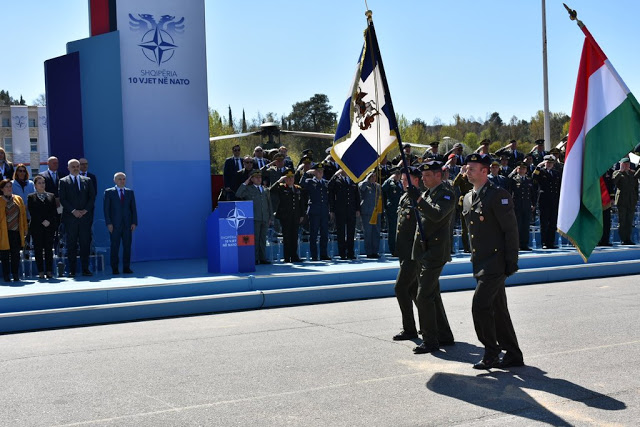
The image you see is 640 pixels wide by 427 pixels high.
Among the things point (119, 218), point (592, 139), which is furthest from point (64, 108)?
point (592, 139)

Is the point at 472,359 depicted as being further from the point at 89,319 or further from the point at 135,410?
the point at 89,319

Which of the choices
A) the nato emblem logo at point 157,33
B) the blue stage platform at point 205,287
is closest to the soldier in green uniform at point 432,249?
the blue stage platform at point 205,287

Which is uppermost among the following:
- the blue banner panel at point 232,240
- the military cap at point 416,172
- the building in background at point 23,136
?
the building in background at point 23,136

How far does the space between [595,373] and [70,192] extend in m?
9.99

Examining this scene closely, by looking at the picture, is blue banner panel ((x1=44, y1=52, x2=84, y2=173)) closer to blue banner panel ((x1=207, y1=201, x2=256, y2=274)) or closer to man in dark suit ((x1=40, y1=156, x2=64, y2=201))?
man in dark suit ((x1=40, y1=156, x2=64, y2=201))

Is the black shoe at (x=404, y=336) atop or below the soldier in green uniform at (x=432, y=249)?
below

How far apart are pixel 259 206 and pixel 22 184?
456 centimetres

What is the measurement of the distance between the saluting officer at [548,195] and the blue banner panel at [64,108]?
1074 cm

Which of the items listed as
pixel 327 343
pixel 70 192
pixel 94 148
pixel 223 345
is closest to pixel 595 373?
pixel 327 343

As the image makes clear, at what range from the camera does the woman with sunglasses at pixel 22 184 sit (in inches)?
578

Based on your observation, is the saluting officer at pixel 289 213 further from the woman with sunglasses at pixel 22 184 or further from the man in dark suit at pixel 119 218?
the woman with sunglasses at pixel 22 184

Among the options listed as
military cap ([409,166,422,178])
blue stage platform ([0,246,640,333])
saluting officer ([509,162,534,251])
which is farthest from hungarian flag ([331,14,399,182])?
saluting officer ([509,162,534,251])

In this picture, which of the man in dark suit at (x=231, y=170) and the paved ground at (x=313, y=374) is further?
the man in dark suit at (x=231, y=170)

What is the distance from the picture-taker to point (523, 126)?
327 feet
